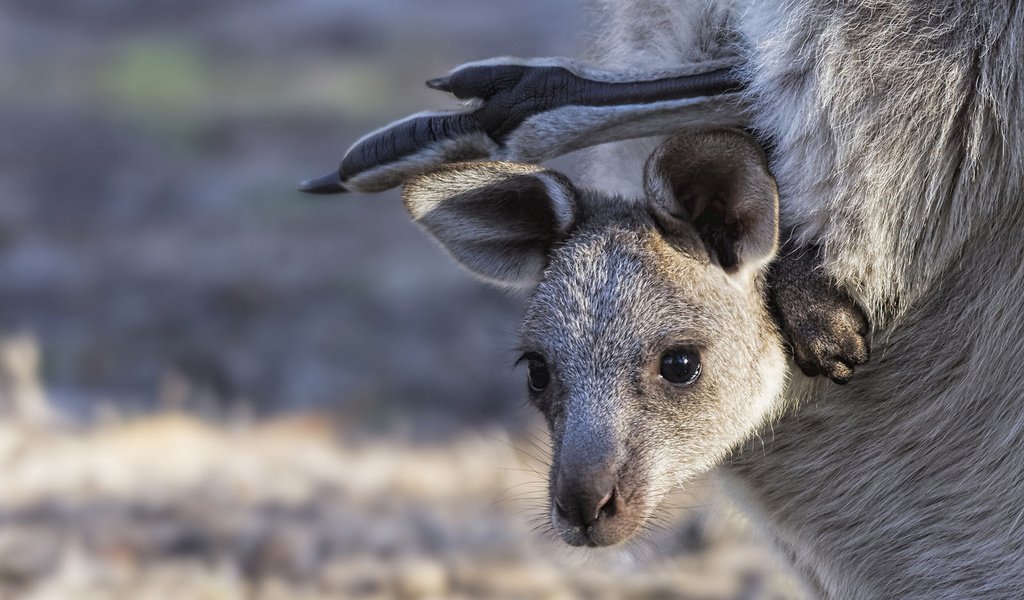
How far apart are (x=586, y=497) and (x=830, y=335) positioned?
0.52m

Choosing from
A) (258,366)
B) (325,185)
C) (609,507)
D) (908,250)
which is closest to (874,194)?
(908,250)

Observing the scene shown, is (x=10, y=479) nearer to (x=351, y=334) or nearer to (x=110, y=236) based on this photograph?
(x=351, y=334)

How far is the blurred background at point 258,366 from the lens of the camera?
3520 mm

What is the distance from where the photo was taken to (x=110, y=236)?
8672mm

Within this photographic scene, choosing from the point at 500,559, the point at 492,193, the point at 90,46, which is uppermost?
the point at 492,193

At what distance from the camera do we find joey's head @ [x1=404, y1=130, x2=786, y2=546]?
2355mm

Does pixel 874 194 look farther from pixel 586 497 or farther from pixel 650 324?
pixel 586 497

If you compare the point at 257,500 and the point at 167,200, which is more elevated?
the point at 257,500

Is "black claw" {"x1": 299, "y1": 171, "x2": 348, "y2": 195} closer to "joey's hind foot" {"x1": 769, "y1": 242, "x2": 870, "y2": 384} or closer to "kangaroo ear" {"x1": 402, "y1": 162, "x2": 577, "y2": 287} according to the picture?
"kangaroo ear" {"x1": 402, "y1": 162, "x2": 577, "y2": 287}

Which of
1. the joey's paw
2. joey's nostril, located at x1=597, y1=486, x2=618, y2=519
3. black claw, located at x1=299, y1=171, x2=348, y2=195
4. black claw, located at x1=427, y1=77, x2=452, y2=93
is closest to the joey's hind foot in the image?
the joey's paw

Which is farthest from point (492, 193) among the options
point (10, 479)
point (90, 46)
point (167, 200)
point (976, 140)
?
point (90, 46)

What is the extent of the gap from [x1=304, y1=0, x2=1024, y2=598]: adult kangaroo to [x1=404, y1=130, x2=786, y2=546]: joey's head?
7 centimetres

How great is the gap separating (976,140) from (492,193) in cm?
88

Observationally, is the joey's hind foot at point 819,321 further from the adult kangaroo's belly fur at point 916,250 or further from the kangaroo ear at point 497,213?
the kangaroo ear at point 497,213
